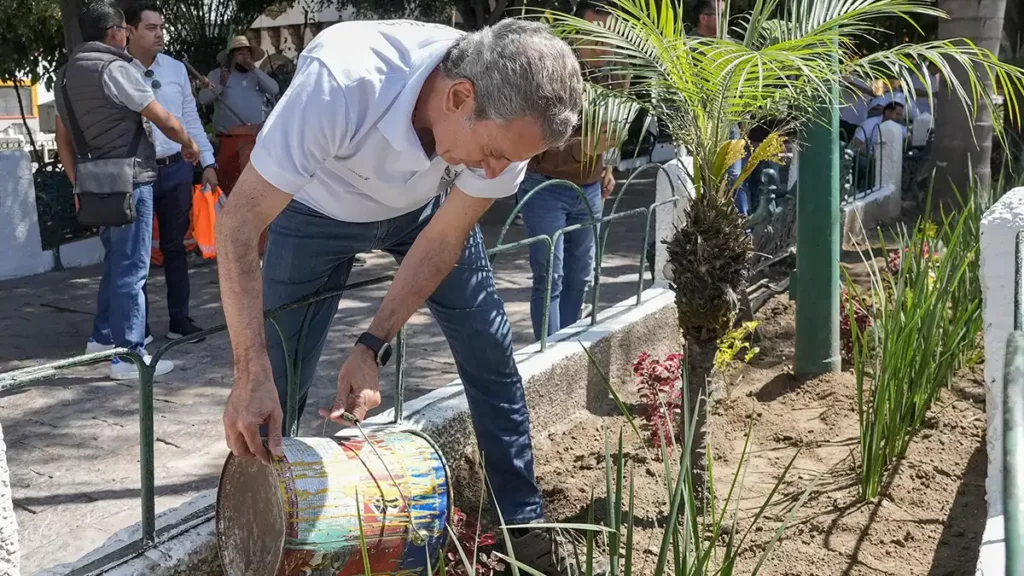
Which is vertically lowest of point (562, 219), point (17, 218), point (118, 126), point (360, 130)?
point (17, 218)

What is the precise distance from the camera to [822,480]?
3578 millimetres

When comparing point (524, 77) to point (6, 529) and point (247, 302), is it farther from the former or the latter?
point (6, 529)

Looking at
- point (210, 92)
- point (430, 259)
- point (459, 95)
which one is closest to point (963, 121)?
point (210, 92)

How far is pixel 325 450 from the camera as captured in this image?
2.36 meters

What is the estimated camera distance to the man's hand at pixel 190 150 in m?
5.24

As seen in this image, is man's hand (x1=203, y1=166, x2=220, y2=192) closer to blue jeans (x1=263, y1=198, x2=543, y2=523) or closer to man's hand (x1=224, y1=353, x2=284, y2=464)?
blue jeans (x1=263, y1=198, x2=543, y2=523)

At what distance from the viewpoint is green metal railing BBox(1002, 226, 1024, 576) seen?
3.18ft

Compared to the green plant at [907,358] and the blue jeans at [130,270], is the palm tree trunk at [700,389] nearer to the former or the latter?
the green plant at [907,358]

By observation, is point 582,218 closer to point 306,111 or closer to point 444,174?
point 444,174

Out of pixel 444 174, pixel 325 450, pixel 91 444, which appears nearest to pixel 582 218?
pixel 444 174

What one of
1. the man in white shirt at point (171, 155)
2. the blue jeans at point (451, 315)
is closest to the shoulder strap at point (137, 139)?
the man in white shirt at point (171, 155)

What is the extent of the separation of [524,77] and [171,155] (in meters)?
3.75

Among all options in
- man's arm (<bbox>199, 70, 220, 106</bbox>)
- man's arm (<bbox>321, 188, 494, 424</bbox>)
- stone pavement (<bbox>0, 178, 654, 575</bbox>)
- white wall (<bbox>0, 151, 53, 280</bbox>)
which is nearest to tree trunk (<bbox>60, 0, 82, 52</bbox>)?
white wall (<bbox>0, 151, 53, 280</bbox>)

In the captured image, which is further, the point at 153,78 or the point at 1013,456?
the point at 153,78
